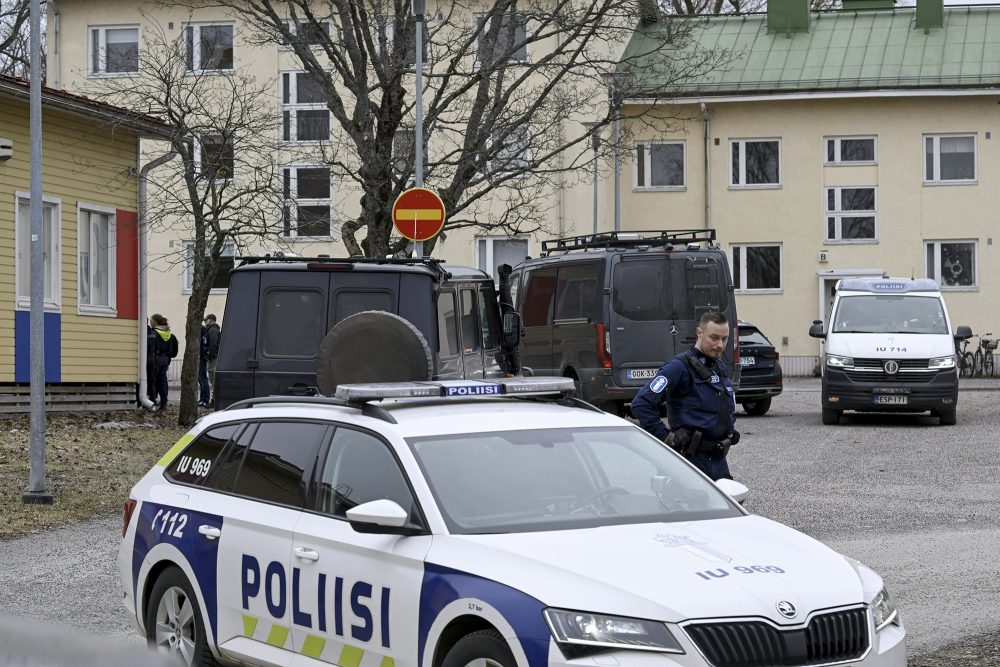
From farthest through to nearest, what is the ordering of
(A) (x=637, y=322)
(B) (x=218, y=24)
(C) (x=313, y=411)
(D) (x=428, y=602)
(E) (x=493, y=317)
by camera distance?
(B) (x=218, y=24)
(A) (x=637, y=322)
(E) (x=493, y=317)
(C) (x=313, y=411)
(D) (x=428, y=602)

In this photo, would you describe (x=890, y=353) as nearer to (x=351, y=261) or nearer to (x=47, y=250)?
(x=351, y=261)

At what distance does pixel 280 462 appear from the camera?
7031 millimetres

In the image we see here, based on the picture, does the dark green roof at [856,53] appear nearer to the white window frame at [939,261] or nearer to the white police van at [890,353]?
the white window frame at [939,261]

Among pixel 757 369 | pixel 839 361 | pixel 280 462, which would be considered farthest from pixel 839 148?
pixel 280 462

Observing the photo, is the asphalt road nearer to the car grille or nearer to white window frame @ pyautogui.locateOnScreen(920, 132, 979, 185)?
the car grille

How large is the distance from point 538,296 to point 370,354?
12512mm

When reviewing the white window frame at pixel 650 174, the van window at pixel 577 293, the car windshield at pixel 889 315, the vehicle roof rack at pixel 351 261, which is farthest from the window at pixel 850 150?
the vehicle roof rack at pixel 351 261

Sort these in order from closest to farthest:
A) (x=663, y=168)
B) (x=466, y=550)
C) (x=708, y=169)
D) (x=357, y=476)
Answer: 1. (x=466, y=550)
2. (x=357, y=476)
3. (x=708, y=169)
4. (x=663, y=168)

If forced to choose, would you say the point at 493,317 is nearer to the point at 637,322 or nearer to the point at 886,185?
the point at 637,322

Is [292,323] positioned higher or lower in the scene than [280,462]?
higher

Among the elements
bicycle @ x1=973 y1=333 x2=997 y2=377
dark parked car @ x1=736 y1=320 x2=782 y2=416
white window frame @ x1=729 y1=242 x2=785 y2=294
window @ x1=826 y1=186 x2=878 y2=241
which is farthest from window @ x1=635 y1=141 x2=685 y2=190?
dark parked car @ x1=736 y1=320 x2=782 y2=416

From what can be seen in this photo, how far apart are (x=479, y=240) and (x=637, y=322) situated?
2298cm

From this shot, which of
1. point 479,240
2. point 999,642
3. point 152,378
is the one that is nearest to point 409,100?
point 152,378

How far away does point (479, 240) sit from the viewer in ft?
145
